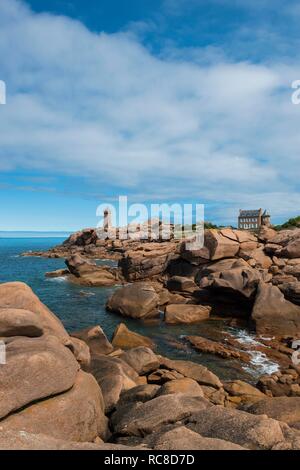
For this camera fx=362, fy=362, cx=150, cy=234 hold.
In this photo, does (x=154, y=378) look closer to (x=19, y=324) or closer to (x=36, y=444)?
(x=19, y=324)

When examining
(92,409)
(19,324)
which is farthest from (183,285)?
(92,409)

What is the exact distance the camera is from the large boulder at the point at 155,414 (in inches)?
383

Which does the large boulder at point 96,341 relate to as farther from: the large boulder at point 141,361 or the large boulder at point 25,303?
the large boulder at point 25,303

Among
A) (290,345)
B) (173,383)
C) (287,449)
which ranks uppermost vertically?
(287,449)

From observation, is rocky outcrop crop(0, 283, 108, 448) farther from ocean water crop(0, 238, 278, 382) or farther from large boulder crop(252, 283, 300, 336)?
large boulder crop(252, 283, 300, 336)

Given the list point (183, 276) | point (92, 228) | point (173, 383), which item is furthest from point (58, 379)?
point (92, 228)

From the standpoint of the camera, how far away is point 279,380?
62.8 ft

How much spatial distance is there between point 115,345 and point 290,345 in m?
12.2

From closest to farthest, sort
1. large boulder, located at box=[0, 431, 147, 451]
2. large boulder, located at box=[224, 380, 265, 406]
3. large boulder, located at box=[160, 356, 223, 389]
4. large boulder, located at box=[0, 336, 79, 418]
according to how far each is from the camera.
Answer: large boulder, located at box=[0, 431, 147, 451] < large boulder, located at box=[0, 336, 79, 418] < large boulder, located at box=[224, 380, 265, 406] < large boulder, located at box=[160, 356, 223, 389]

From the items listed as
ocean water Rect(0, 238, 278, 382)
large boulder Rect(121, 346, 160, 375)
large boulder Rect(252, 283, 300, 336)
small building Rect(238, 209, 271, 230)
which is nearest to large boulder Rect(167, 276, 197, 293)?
ocean water Rect(0, 238, 278, 382)

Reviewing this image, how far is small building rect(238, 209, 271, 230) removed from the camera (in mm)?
127169

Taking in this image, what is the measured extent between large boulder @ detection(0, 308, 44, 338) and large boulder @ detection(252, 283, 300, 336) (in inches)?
831

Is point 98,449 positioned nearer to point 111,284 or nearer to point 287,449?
point 287,449

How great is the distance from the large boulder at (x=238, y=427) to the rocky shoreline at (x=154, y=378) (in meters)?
0.02
